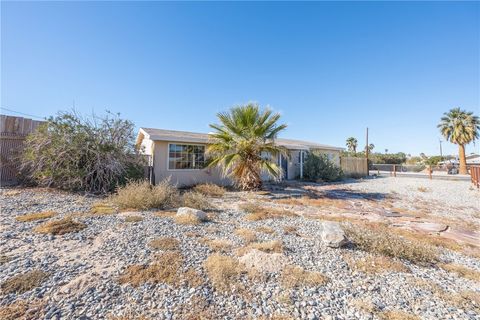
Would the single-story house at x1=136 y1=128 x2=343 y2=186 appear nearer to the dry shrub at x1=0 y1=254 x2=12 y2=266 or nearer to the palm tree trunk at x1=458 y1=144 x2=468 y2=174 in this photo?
the dry shrub at x1=0 y1=254 x2=12 y2=266

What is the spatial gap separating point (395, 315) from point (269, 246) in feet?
6.34

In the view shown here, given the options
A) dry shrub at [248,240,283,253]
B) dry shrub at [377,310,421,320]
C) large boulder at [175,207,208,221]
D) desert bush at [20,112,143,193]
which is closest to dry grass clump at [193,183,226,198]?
desert bush at [20,112,143,193]

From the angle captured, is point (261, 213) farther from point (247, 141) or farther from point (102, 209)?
point (102, 209)

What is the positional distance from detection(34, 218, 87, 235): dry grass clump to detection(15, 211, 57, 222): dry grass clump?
53 centimetres

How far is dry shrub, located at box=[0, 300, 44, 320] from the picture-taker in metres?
2.00

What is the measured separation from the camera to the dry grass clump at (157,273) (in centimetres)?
267

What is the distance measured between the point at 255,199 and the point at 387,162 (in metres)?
36.8

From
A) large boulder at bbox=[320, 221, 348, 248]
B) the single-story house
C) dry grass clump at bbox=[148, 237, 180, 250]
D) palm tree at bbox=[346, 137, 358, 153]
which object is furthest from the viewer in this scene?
palm tree at bbox=[346, 137, 358, 153]

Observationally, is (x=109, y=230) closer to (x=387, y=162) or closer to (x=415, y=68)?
(x=415, y=68)

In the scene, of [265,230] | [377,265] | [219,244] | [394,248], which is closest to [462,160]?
[394,248]

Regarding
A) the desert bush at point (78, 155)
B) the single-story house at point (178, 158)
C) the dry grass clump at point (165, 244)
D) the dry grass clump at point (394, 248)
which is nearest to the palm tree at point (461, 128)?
the single-story house at point (178, 158)

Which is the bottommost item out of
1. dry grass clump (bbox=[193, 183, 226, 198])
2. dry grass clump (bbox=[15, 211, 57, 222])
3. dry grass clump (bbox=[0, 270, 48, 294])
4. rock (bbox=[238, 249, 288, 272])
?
rock (bbox=[238, 249, 288, 272])

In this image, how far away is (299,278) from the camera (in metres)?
2.89

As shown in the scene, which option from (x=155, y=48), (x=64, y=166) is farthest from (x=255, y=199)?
(x=155, y=48)
